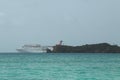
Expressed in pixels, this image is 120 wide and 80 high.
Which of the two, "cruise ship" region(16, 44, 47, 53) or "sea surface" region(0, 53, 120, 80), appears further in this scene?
"cruise ship" region(16, 44, 47, 53)

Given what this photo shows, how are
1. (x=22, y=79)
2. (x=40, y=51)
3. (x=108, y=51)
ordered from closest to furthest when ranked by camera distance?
1. (x=22, y=79)
2. (x=108, y=51)
3. (x=40, y=51)

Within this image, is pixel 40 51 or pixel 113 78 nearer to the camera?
pixel 113 78

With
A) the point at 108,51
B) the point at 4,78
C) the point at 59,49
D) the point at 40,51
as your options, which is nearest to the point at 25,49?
the point at 40,51

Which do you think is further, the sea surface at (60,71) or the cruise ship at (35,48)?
the cruise ship at (35,48)

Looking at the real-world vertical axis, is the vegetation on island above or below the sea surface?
above

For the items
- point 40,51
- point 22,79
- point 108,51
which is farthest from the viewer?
point 40,51

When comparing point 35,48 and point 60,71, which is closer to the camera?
point 60,71

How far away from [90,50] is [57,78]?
350ft

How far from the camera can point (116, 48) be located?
144 meters

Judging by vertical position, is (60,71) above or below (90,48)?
below

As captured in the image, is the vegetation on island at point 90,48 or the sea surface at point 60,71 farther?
the vegetation on island at point 90,48

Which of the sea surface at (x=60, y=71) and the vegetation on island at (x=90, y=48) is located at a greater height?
the vegetation on island at (x=90, y=48)

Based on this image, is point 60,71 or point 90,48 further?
point 90,48

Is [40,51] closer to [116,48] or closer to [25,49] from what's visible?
[25,49]
